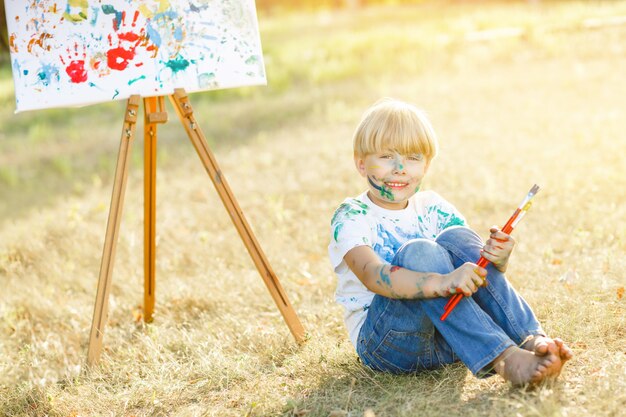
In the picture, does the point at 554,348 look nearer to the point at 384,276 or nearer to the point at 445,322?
the point at 445,322

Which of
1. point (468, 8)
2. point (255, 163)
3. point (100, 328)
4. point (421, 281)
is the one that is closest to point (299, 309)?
point (100, 328)

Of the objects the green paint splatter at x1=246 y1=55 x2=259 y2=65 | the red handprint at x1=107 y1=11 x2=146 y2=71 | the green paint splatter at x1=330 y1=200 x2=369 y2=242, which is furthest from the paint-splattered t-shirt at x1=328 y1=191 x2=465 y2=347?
the red handprint at x1=107 y1=11 x2=146 y2=71

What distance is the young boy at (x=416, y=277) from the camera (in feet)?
8.30

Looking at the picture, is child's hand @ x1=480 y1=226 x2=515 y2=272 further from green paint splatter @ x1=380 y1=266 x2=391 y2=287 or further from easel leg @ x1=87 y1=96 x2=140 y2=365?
easel leg @ x1=87 y1=96 x2=140 y2=365

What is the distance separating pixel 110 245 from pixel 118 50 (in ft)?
2.68

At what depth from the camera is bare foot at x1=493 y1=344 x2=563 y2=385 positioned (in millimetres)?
2459

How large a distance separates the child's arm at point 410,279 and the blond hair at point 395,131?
1.31ft

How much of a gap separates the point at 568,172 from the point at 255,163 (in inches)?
103

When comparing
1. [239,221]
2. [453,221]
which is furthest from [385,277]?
[239,221]

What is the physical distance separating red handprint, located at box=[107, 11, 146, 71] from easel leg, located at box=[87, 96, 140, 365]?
0.59ft

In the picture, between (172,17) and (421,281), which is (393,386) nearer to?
(421,281)

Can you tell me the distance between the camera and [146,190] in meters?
3.71

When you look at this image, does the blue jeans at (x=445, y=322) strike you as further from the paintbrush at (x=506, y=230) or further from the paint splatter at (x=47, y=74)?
the paint splatter at (x=47, y=74)

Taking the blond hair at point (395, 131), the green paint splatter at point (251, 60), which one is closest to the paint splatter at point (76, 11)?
the green paint splatter at point (251, 60)
